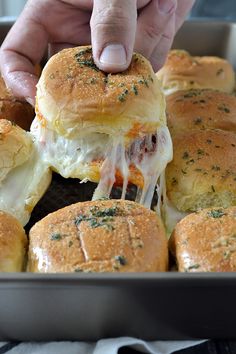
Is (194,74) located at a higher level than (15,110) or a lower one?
lower

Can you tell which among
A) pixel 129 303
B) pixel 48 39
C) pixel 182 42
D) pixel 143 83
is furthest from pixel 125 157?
pixel 182 42

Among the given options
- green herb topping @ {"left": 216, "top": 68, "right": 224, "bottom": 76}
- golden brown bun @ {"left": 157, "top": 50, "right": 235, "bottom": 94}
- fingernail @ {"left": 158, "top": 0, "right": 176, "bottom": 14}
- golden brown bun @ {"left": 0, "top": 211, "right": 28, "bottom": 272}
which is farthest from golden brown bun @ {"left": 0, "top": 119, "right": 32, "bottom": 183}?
green herb topping @ {"left": 216, "top": 68, "right": 224, "bottom": 76}

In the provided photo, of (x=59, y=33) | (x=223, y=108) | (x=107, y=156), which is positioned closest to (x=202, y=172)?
(x=107, y=156)

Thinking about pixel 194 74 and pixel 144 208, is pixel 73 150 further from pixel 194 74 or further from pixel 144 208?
pixel 194 74

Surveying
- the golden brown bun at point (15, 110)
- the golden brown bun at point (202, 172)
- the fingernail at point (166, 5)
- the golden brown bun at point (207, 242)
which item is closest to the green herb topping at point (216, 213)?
the golden brown bun at point (207, 242)

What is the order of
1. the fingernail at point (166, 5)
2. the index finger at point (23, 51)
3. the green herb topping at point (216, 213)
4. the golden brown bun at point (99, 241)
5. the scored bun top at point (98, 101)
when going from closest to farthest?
the golden brown bun at point (99, 241) → the green herb topping at point (216, 213) → the scored bun top at point (98, 101) → the index finger at point (23, 51) → the fingernail at point (166, 5)

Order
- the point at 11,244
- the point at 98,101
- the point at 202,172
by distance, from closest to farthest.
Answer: the point at 11,244 < the point at 98,101 < the point at 202,172

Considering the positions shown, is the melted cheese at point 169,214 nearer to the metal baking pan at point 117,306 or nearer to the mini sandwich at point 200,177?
the mini sandwich at point 200,177
